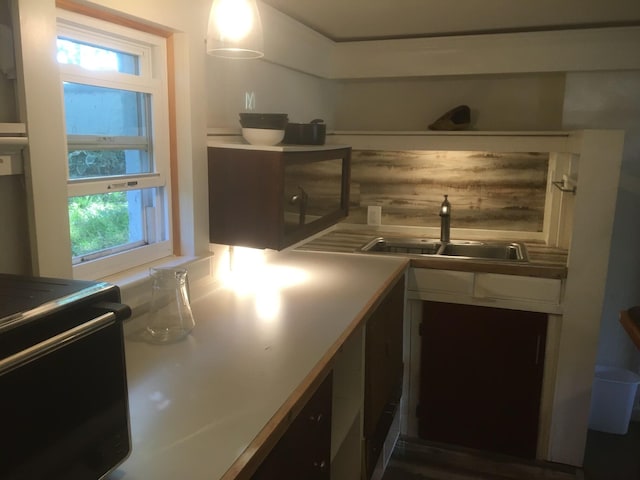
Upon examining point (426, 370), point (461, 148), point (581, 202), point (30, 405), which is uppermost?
point (461, 148)

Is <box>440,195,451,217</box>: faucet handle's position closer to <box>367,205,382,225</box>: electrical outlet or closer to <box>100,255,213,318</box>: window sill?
<box>367,205,382,225</box>: electrical outlet

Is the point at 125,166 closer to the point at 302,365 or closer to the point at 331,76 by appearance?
the point at 302,365

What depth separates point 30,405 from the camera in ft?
2.45

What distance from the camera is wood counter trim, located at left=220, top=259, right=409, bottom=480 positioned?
98 cm

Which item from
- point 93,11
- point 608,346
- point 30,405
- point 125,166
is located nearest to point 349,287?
point 125,166

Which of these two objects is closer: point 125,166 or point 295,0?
point 125,166

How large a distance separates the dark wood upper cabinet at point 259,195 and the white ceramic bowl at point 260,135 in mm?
91

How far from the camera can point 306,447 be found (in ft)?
4.50

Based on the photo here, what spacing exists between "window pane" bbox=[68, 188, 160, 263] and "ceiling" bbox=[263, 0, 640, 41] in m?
1.04

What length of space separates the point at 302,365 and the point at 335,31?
200 centimetres

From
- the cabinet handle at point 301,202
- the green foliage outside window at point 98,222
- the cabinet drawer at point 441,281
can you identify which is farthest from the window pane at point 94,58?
the cabinet drawer at point 441,281

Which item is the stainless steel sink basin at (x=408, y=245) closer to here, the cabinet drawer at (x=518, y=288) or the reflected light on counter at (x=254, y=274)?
the cabinet drawer at (x=518, y=288)

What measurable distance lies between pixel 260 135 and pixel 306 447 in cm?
111

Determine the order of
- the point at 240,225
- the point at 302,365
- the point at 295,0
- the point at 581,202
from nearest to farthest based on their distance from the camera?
the point at 302,365 → the point at 240,225 → the point at 295,0 → the point at 581,202
